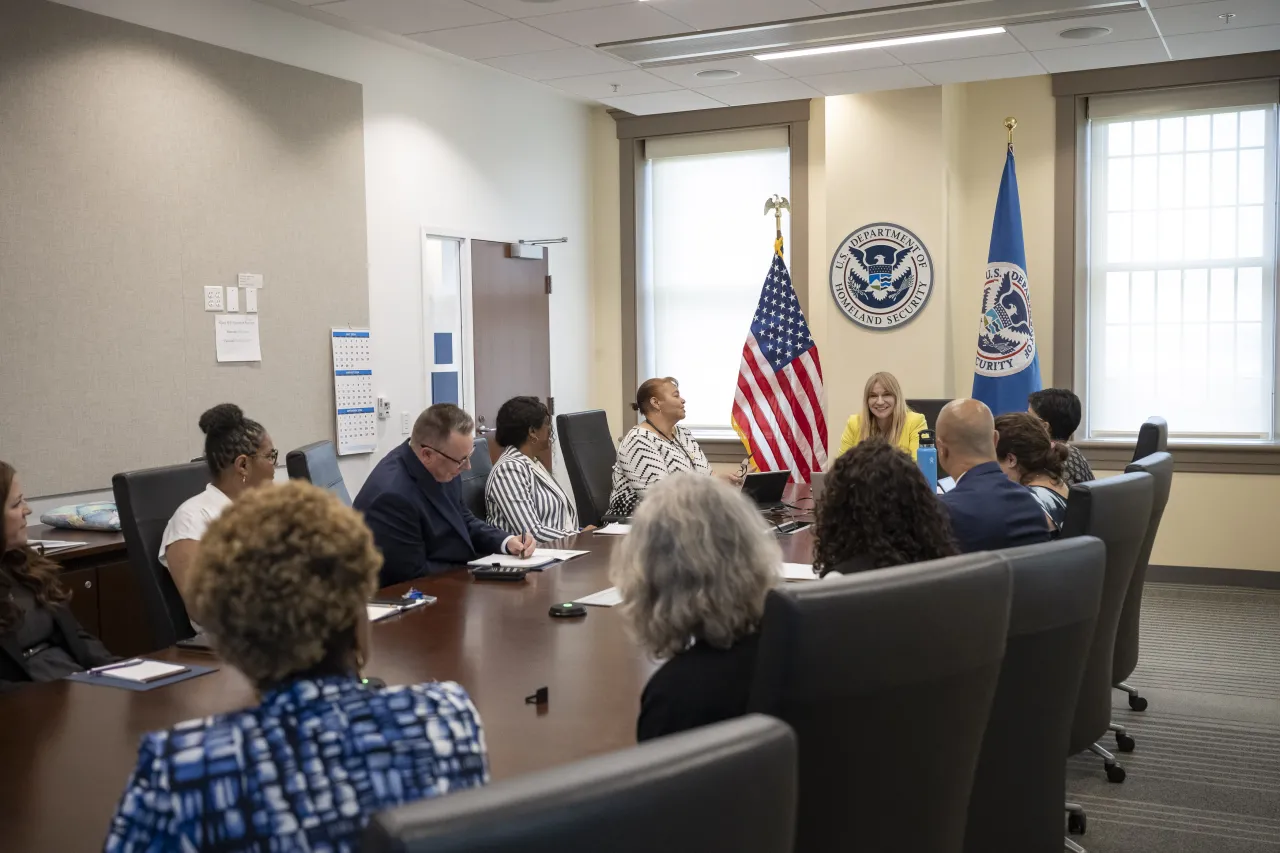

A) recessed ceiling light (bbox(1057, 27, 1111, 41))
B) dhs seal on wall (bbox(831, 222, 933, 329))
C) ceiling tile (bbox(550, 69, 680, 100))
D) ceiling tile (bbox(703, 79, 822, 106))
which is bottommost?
dhs seal on wall (bbox(831, 222, 933, 329))

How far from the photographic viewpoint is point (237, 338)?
5.23m

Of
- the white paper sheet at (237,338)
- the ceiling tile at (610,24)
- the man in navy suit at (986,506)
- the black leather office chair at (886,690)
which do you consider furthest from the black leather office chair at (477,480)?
the black leather office chair at (886,690)

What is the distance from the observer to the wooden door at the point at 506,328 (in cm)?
689

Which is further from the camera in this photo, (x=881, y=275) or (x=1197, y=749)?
(x=881, y=275)

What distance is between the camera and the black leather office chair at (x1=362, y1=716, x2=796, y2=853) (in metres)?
0.78

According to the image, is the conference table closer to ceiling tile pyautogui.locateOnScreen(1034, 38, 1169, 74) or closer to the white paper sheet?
the white paper sheet

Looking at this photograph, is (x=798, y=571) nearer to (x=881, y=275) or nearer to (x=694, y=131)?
(x=881, y=275)

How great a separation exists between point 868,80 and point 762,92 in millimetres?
628

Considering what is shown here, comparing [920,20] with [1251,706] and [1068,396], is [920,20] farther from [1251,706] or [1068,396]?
[1251,706]

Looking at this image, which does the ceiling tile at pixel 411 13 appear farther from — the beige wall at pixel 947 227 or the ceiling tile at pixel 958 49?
the beige wall at pixel 947 227

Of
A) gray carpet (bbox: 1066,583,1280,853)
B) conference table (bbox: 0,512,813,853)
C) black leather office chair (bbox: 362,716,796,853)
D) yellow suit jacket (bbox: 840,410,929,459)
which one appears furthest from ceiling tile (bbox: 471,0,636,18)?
black leather office chair (bbox: 362,716,796,853)

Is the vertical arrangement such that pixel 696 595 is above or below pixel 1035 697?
above

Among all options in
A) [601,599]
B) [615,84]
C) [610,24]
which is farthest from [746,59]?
[601,599]

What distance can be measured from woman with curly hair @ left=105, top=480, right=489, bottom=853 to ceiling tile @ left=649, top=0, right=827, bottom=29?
3756mm
